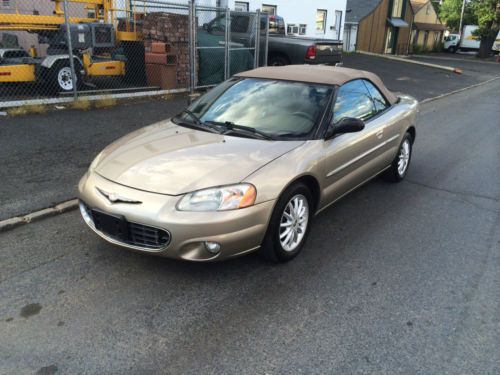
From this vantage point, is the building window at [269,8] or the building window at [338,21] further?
the building window at [338,21]

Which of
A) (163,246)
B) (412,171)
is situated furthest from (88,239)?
(412,171)

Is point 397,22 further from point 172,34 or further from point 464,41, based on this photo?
point 172,34

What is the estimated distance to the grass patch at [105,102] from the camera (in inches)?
374

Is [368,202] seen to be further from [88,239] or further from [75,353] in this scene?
[75,353]

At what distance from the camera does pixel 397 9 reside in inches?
1608

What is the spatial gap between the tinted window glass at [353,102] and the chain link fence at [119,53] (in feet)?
21.2

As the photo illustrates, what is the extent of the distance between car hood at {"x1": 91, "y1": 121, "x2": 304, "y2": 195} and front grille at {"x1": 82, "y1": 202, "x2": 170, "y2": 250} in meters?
0.27

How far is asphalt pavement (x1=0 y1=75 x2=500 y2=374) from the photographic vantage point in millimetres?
2688

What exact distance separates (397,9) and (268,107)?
41619 mm

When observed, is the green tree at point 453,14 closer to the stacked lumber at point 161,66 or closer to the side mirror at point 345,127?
the stacked lumber at point 161,66

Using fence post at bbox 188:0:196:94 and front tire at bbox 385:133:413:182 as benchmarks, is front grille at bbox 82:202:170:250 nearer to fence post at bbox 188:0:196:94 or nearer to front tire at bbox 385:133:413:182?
front tire at bbox 385:133:413:182

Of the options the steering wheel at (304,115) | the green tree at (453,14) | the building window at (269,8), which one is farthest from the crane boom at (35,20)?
the green tree at (453,14)

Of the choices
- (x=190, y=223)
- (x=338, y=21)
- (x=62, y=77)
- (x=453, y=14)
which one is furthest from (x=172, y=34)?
(x=453, y=14)

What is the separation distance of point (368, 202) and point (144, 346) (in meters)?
3.31
